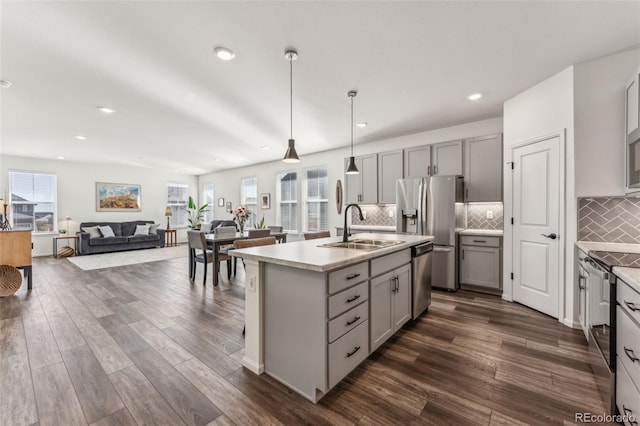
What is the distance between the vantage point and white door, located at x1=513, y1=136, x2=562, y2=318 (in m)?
2.99

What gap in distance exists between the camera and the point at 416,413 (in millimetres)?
1632

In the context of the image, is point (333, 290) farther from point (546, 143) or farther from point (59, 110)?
point (59, 110)

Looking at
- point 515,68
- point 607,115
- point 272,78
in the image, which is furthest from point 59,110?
point 607,115

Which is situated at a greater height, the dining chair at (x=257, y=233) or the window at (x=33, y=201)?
the window at (x=33, y=201)

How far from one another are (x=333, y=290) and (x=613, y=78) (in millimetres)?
3396

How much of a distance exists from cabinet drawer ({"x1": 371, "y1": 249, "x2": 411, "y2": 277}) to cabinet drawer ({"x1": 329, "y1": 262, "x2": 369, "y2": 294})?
122 mm

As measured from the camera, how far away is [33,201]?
22.9 ft

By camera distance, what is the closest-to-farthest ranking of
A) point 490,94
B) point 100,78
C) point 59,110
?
point 100,78 < point 490,94 < point 59,110

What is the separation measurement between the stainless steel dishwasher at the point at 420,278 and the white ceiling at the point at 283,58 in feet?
6.24

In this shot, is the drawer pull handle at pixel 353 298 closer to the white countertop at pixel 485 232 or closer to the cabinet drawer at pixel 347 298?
the cabinet drawer at pixel 347 298

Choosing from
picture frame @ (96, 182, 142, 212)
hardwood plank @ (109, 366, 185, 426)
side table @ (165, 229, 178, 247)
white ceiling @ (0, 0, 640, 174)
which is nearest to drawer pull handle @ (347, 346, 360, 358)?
hardwood plank @ (109, 366, 185, 426)

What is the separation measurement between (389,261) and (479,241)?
7.46ft

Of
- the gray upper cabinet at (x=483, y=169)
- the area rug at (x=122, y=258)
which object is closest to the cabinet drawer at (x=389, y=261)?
the gray upper cabinet at (x=483, y=169)

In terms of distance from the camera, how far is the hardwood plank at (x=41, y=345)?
2.18 m
